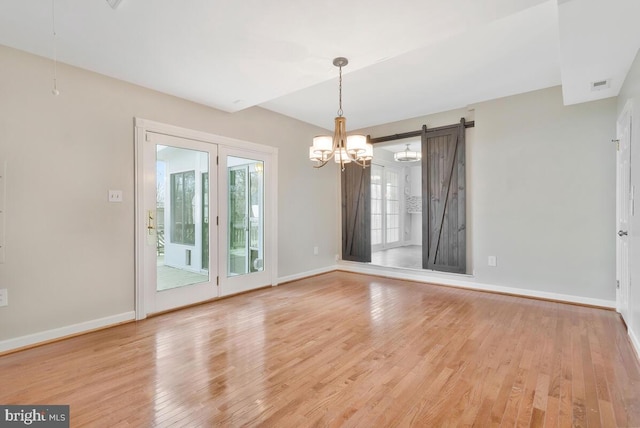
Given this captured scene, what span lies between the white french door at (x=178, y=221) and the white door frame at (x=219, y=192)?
38 millimetres

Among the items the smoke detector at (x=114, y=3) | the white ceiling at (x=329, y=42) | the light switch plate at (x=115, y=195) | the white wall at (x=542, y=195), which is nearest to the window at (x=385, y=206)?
the white wall at (x=542, y=195)

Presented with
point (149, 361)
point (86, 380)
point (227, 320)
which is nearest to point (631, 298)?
point (227, 320)

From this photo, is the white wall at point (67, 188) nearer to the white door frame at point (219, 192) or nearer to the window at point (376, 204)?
the white door frame at point (219, 192)

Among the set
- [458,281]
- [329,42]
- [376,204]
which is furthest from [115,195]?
[376,204]

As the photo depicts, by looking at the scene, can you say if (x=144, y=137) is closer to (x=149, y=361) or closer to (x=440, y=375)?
(x=149, y=361)

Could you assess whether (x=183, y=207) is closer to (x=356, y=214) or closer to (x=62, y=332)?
(x=62, y=332)

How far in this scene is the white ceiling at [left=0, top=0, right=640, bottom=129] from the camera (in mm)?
2047

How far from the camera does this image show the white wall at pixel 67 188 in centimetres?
257

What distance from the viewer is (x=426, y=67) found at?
10.6 feet

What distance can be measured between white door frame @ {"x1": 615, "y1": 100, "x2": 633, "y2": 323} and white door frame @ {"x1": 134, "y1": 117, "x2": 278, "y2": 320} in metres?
4.02

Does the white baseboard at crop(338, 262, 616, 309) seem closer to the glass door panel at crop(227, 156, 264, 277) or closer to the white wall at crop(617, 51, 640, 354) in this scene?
the white wall at crop(617, 51, 640, 354)

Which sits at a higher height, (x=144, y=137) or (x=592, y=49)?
(x=592, y=49)

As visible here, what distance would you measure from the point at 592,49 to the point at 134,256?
4572 mm

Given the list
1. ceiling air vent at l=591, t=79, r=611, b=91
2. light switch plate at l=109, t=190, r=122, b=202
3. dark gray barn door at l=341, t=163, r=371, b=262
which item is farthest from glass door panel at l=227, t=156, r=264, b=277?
ceiling air vent at l=591, t=79, r=611, b=91
